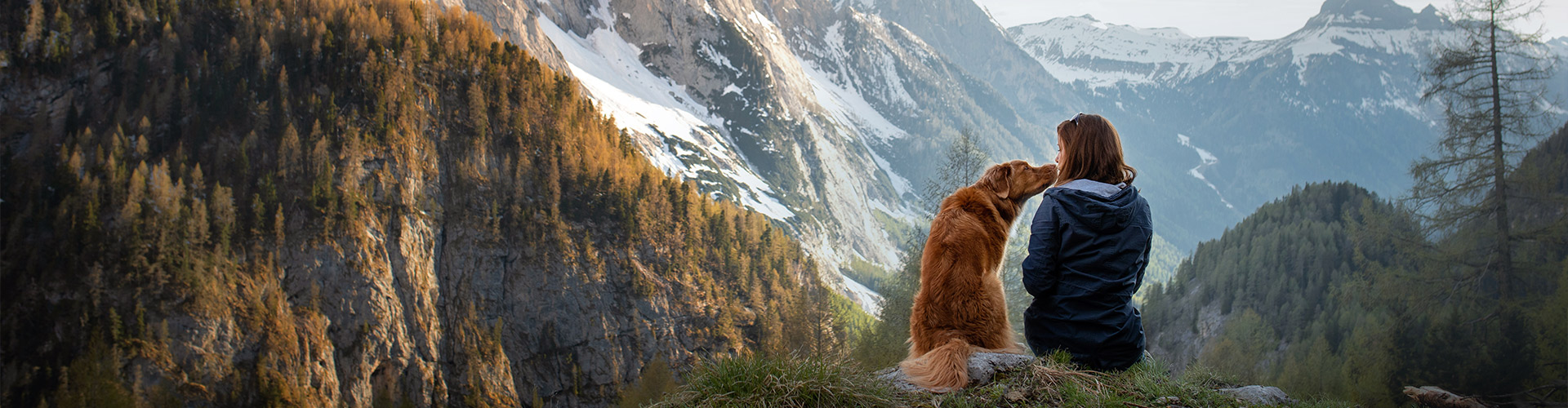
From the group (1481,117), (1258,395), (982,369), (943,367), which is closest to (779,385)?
(943,367)

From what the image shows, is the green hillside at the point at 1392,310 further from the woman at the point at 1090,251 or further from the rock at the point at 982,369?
the rock at the point at 982,369

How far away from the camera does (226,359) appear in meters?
43.5

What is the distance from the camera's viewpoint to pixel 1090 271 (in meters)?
4.22

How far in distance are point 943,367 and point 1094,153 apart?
1667mm

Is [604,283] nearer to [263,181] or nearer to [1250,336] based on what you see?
[263,181]

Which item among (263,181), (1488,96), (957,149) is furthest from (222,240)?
(1488,96)

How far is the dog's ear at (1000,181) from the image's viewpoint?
16.3 ft

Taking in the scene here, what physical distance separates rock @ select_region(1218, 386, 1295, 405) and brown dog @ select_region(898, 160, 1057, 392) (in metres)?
1.43

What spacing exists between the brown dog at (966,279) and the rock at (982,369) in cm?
5

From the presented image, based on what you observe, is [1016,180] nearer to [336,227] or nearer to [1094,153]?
[1094,153]

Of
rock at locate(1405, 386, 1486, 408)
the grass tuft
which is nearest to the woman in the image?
the grass tuft

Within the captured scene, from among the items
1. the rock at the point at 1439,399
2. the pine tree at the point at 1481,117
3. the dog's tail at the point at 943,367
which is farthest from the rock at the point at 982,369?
the pine tree at the point at 1481,117

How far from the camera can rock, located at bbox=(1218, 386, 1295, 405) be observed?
4.56 metres

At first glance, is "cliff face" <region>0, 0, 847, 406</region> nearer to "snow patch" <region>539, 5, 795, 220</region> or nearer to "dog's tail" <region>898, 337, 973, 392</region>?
"dog's tail" <region>898, 337, 973, 392</region>
